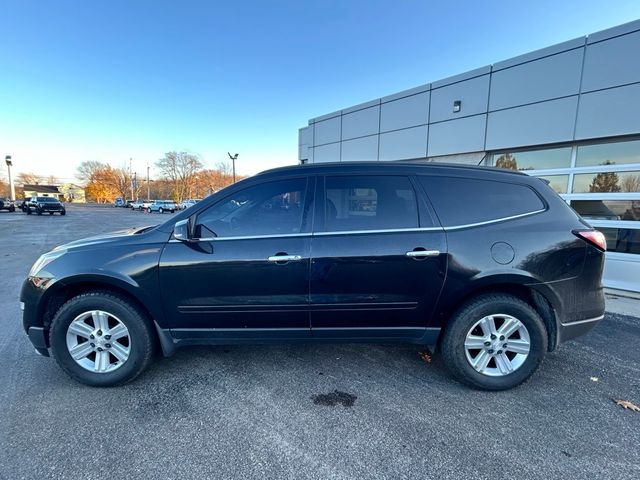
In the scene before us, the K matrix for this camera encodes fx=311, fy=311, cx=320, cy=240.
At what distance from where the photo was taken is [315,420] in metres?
2.32

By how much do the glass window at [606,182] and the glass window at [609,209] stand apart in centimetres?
23

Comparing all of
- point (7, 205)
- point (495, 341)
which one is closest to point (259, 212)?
point (495, 341)

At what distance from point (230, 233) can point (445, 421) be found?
2228 millimetres

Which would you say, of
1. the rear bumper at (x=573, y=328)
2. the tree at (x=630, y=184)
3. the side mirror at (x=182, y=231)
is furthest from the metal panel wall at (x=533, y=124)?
the side mirror at (x=182, y=231)

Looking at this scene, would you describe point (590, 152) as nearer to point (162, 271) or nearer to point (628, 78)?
point (628, 78)

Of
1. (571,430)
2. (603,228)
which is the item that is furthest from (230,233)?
(603,228)

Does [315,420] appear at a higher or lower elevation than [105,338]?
lower

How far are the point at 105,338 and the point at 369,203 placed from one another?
2.54 meters

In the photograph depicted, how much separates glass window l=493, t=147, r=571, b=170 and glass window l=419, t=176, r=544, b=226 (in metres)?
4.82

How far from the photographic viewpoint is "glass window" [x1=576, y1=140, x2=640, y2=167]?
579 centimetres

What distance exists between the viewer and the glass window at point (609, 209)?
5.79 meters

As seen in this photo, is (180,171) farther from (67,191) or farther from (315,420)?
(315,420)

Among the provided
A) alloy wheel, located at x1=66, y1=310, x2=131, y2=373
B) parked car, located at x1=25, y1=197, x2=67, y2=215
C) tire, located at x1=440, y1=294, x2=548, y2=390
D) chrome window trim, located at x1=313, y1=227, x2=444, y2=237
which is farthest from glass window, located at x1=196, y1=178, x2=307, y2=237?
parked car, located at x1=25, y1=197, x2=67, y2=215

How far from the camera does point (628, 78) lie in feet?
18.2
